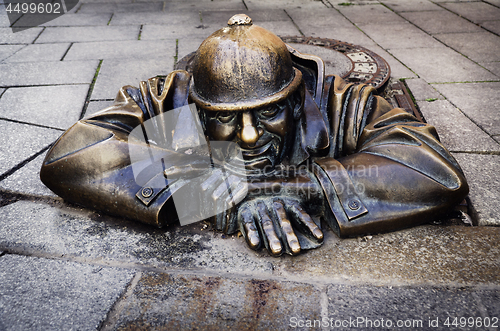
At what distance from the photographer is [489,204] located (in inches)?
85.9

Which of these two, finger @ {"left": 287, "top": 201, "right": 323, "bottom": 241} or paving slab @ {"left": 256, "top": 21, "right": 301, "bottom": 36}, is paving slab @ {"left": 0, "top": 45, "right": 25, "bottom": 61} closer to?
paving slab @ {"left": 256, "top": 21, "right": 301, "bottom": 36}

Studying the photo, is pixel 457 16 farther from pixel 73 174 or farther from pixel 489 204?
pixel 73 174

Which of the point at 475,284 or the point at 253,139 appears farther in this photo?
the point at 253,139

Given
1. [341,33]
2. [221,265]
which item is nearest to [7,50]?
[341,33]

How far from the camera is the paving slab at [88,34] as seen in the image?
4.92m

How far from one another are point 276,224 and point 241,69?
0.77m

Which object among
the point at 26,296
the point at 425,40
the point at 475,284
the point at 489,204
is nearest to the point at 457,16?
the point at 425,40

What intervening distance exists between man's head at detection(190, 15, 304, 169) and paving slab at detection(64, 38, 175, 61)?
2.73 meters

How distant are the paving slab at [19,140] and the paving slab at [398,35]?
12.4 ft

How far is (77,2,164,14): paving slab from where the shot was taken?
6.07 meters

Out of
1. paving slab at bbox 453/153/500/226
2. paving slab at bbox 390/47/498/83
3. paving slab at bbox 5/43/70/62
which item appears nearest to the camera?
paving slab at bbox 453/153/500/226

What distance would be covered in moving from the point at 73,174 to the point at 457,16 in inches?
224

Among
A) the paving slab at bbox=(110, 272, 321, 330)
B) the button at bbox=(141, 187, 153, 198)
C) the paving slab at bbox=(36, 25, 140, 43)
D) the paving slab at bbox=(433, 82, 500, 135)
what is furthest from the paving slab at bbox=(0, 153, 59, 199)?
the paving slab at bbox=(433, 82, 500, 135)

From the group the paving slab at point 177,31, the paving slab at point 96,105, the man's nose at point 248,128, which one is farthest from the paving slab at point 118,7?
the man's nose at point 248,128
